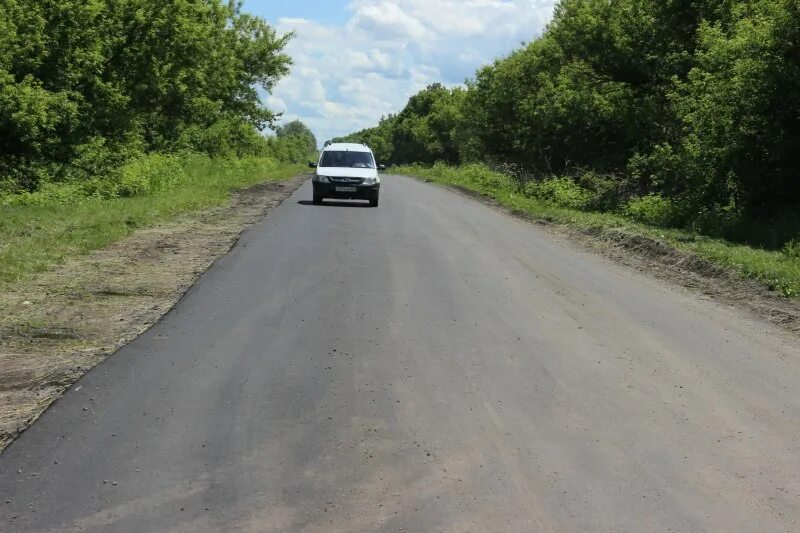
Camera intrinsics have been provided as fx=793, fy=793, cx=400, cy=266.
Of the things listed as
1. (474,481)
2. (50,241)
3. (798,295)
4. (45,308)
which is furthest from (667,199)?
(474,481)

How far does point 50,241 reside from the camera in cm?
1242

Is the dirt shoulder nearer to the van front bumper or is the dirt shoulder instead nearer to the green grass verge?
the green grass verge

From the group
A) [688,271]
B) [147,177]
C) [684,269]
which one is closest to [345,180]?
[147,177]

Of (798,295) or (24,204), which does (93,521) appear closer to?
(798,295)

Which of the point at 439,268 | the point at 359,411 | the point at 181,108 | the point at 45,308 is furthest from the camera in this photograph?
the point at 181,108

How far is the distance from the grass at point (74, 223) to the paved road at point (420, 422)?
2.99 metres

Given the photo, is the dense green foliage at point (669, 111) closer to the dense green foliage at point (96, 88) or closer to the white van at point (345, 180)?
the white van at point (345, 180)

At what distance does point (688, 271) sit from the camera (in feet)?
41.9

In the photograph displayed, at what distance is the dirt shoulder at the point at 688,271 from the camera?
32.2ft

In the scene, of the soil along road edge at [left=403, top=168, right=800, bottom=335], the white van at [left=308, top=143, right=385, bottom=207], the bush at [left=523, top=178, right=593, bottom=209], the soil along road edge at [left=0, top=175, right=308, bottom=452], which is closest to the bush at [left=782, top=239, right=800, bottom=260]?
the soil along road edge at [left=403, top=168, right=800, bottom=335]

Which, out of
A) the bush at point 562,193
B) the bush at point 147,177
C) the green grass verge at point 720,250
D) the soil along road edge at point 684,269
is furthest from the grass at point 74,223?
the bush at point 562,193

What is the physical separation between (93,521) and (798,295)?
373 inches

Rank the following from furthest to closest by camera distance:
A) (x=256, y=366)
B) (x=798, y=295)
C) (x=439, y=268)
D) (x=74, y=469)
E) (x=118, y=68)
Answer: (x=118, y=68) → (x=439, y=268) → (x=798, y=295) → (x=256, y=366) → (x=74, y=469)

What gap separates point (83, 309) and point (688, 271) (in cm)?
912
